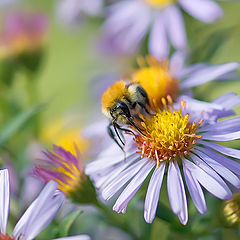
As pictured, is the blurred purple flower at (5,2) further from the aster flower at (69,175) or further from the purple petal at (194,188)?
the purple petal at (194,188)

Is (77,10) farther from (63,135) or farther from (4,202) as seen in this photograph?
(4,202)

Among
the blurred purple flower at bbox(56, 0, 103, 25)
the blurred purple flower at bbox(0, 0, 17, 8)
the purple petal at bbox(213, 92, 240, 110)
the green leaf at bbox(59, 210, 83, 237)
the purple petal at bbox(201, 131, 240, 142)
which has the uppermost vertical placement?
the blurred purple flower at bbox(0, 0, 17, 8)

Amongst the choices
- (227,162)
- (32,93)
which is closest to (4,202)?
(227,162)

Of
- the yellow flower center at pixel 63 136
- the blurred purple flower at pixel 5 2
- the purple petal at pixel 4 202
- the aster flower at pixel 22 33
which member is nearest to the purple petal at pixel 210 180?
the purple petal at pixel 4 202

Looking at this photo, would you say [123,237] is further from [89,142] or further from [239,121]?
[239,121]

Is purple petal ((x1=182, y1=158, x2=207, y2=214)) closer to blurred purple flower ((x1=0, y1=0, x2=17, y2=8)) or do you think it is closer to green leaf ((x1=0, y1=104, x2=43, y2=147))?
green leaf ((x1=0, y1=104, x2=43, y2=147))

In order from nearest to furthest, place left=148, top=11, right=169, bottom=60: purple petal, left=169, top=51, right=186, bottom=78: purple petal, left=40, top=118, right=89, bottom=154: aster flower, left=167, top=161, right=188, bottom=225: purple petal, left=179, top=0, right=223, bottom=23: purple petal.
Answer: left=167, top=161, right=188, bottom=225: purple petal
left=169, top=51, right=186, bottom=78: purple petal
left=179, top=0, right=223, bottom=23: purple petal
left=148, top=11, right=169, bottom=60: purple petal
left=40, top=118, right=89, bottom=154: aster flower

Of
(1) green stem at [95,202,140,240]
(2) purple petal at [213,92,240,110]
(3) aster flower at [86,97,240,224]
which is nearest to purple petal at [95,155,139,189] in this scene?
(3) aster flower at [86,97,240,224]
